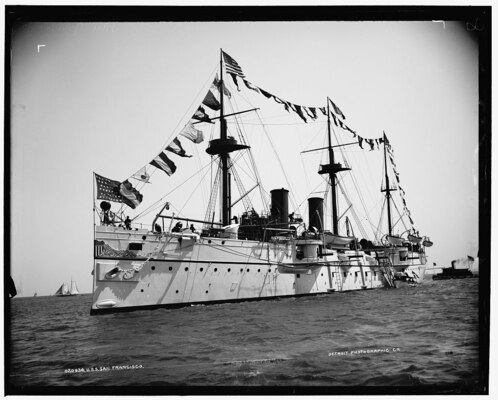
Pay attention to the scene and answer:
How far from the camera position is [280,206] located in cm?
1969

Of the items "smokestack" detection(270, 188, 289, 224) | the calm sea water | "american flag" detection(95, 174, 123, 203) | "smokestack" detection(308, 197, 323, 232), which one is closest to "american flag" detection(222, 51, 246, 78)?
"american flag" detection(95, 174, 123, 203)

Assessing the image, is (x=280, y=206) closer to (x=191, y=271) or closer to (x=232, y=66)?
(x=191, y=271)

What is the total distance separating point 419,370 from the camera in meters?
6.57

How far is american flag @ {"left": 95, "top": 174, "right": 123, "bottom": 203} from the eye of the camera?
349 inches

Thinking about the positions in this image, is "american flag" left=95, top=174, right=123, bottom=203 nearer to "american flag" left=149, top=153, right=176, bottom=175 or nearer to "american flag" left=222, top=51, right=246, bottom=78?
"american flag" left=149, top=153, right=176, bottom=175

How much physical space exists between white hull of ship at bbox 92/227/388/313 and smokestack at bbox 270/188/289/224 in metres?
1.41

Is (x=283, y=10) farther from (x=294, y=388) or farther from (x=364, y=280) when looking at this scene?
(x=364, y=280)

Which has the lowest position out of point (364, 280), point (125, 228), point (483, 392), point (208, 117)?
point (364, 280)

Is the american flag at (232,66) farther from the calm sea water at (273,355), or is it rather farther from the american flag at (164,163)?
the calm sea water at (273,355)

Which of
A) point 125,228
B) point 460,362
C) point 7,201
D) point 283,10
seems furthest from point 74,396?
point 125,228

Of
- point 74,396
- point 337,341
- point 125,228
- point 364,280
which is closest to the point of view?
point 74,396

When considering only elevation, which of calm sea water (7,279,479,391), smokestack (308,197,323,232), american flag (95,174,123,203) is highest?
american flag (95,174,123,203)

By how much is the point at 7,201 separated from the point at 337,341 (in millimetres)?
6038

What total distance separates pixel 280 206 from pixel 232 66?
11.7m
